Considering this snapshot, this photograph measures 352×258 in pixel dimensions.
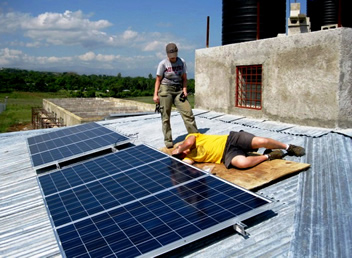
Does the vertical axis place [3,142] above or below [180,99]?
below

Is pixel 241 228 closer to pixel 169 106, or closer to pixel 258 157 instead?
pixel 258 157

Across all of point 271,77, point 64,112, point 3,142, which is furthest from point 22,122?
point 271,77

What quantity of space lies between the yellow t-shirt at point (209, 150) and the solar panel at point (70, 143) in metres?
2.28

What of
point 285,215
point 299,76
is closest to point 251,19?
point 299,76

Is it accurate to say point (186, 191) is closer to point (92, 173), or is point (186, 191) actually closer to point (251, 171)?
point (251, 171)

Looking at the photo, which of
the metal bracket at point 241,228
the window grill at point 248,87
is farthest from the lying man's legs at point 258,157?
the window grill at point 248,87

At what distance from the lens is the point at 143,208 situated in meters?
4.69

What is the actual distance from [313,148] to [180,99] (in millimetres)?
3274

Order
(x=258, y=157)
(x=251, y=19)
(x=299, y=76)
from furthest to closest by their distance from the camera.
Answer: (x=251, y=19), (x=299, y=76), (x=258, y=157)

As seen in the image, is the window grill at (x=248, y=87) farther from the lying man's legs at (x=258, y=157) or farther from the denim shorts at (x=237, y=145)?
the denim shorts at (x=237, y=145)

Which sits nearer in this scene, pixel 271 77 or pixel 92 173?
pixel 92 173

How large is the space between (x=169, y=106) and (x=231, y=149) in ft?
8.37

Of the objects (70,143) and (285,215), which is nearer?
(285,215)

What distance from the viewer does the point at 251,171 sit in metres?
6.12
